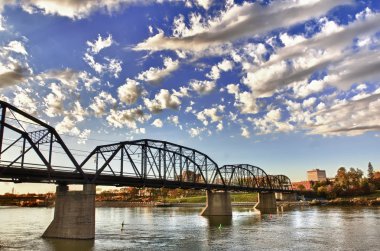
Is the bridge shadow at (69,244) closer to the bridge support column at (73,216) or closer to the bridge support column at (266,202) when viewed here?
the bridge support column at (73,216)

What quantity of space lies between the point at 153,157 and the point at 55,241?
111ft

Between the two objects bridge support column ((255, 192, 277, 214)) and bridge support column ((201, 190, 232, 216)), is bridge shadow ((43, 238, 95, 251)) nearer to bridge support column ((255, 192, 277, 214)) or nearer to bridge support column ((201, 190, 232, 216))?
bridge support column ((201, 190, 232, 216))

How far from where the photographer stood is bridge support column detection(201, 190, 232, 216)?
362ft

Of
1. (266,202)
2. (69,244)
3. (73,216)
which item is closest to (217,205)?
(266,202)

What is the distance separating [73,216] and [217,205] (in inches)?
2636

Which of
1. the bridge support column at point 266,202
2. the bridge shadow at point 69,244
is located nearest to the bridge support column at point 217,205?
the bridge support column at point 266,202

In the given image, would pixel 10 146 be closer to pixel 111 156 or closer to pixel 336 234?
pixel 111 156

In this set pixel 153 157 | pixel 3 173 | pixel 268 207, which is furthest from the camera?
pixel 268 207

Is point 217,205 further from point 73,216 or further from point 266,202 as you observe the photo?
point 73,216

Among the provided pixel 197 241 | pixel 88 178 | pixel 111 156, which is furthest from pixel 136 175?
pixel 197 241

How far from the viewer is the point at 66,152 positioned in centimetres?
5322

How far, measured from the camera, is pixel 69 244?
47.8 meters

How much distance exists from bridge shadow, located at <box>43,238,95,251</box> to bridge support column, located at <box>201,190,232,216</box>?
6401 cm

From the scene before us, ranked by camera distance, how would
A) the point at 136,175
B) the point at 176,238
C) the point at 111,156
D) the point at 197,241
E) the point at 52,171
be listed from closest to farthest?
1. the point at 52,171
2. the point at 197,241
3. the point at 176,238
4. the point at 111,156
5. the point at 136,175
